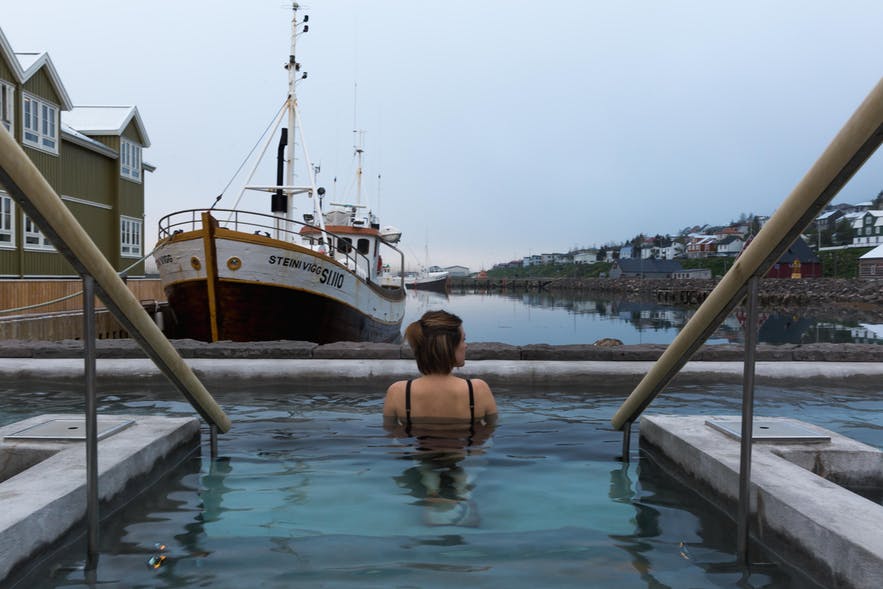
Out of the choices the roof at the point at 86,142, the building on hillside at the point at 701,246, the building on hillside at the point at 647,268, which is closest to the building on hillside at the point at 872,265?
the building on hillside at the point at 647,268

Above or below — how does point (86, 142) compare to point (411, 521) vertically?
above

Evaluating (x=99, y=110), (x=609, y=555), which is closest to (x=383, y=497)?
(x=609, y=555)

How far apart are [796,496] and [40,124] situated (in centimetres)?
2800

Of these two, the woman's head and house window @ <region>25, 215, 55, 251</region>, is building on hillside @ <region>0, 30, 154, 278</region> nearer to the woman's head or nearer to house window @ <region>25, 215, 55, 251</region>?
Answer: house window @ <region>25, 215, 55, 251</region>

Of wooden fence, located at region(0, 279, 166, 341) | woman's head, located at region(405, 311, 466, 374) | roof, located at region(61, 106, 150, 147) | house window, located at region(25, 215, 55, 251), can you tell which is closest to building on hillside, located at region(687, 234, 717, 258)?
roof, located at region(61, 106, 150, 147)

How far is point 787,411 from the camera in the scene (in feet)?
20.7

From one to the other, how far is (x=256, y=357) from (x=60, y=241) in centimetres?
629

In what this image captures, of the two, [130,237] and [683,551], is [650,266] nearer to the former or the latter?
[130,237]

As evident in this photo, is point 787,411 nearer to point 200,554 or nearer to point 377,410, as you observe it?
point 377,410

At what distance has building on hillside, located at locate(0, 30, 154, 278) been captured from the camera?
22625mm

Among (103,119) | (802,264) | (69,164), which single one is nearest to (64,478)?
(69,164)

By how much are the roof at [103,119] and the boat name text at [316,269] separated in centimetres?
2054

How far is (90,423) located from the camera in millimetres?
2533

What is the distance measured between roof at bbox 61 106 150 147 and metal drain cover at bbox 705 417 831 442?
→ 1254 inches
